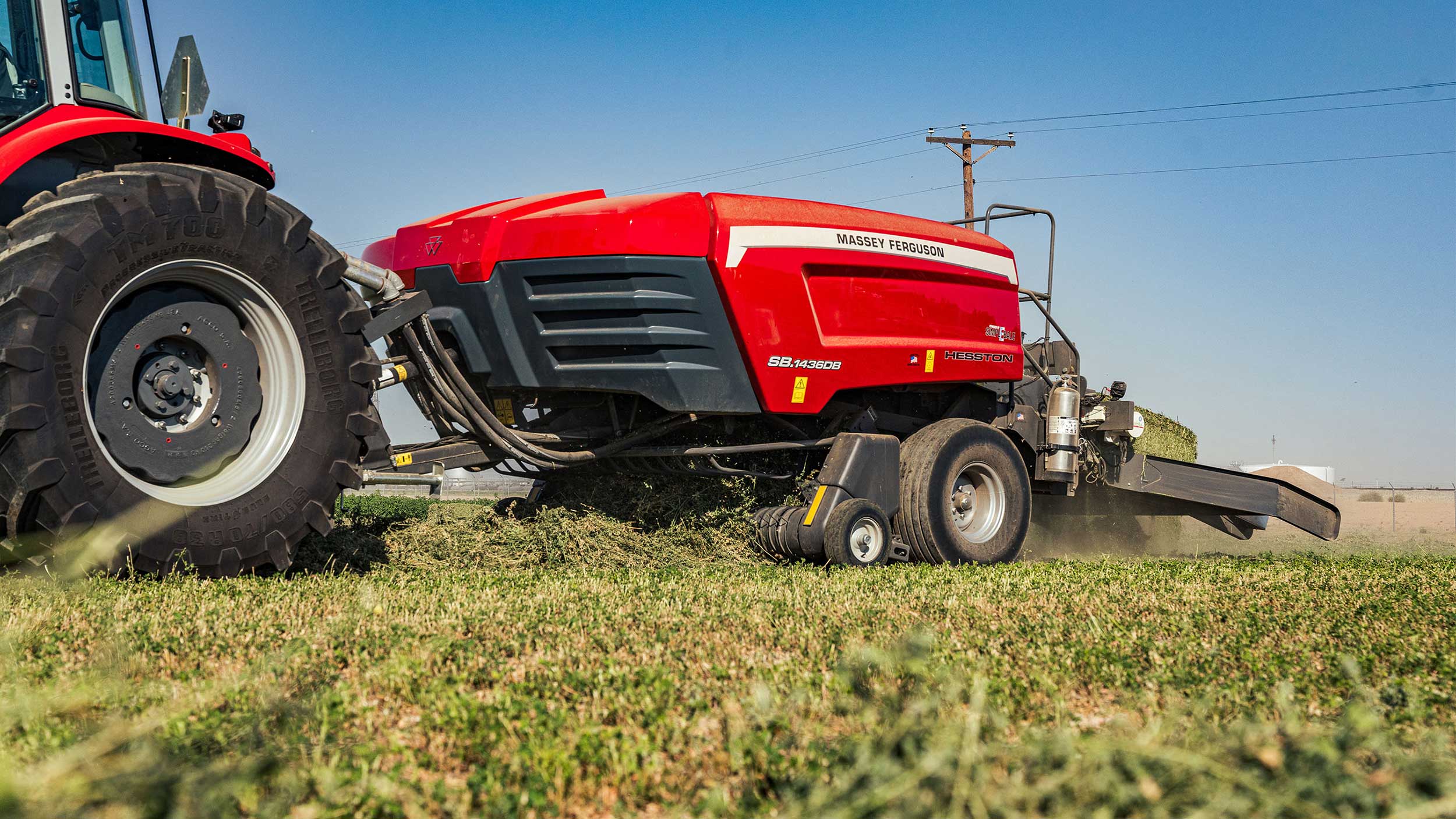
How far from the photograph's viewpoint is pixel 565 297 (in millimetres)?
6164

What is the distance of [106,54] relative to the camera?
4.86 m

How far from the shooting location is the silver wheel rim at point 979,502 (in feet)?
25.7

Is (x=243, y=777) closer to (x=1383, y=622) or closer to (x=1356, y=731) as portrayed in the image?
(x=1356, y=731)

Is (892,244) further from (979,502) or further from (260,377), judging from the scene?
(260,377)

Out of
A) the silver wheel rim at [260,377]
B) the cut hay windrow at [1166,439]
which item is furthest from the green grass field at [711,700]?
the cut hay windrow at [1166,439]

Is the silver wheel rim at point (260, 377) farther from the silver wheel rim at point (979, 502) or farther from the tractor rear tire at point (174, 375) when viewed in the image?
the silver wheel rim at point (979, 502)

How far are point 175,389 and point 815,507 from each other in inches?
140

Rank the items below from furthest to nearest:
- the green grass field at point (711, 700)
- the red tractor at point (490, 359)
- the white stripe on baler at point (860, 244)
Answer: the white stripe on baler at point (860, 244), the red tractor at point (490, 359), the green grass field at point (711, 700)

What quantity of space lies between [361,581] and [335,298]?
1.26 meters

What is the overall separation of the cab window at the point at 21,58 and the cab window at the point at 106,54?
0.14 metres

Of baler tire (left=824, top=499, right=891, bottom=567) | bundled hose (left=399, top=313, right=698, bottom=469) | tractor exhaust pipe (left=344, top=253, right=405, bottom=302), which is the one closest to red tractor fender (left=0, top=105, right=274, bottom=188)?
tractor exhaust pipe (left=344, top=253, right=405, bottom=302)

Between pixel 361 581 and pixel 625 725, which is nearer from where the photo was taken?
pixel 625 725

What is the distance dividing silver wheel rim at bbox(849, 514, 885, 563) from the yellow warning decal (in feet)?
0.80

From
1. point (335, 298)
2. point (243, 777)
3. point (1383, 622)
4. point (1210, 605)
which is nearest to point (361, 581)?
point (335, 298)
